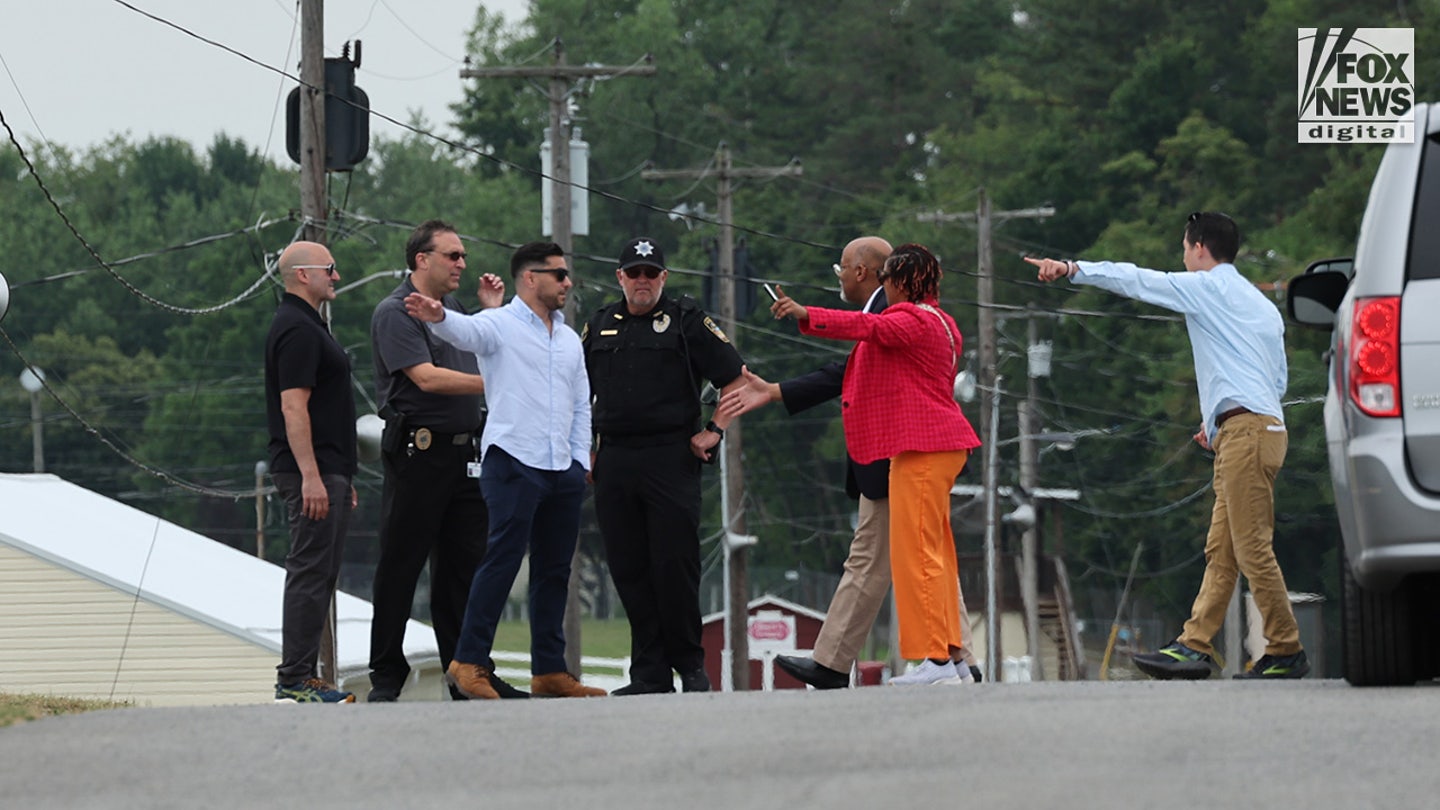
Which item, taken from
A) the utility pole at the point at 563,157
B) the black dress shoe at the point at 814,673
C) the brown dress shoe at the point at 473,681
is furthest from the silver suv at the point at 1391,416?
the utility pole at the point at 563,157

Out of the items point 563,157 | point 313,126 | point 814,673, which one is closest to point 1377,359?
point 814,673

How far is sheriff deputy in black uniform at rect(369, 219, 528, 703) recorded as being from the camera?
11.5m

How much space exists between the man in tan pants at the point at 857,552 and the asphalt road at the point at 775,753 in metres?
2.06

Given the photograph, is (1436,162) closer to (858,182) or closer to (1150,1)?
(1150,1)

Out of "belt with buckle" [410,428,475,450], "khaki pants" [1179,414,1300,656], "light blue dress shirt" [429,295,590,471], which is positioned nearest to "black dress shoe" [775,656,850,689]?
"light blue dress shirt" [429,295,590,471]

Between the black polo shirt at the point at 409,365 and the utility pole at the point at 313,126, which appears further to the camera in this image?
the utility pole at the point at 313,126

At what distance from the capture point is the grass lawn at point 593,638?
81750 millimetres

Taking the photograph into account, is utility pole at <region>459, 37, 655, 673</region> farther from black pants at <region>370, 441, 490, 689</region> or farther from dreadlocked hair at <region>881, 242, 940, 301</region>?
dreadlocked hair at <region>881, 242, 940, 301</region>

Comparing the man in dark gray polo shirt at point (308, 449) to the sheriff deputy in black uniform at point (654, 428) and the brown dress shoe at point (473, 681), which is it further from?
the sheriff deputy in black uniform at point (654, 428)

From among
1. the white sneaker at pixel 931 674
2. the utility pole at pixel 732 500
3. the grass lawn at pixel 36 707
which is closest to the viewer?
the grass lawn at pixel 36 707

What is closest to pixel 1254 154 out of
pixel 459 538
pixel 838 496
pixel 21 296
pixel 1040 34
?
pixel 1040 34

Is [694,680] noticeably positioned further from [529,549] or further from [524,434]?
[524,434]

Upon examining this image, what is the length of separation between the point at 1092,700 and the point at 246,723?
2812 millimetres

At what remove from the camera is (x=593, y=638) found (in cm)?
9125
